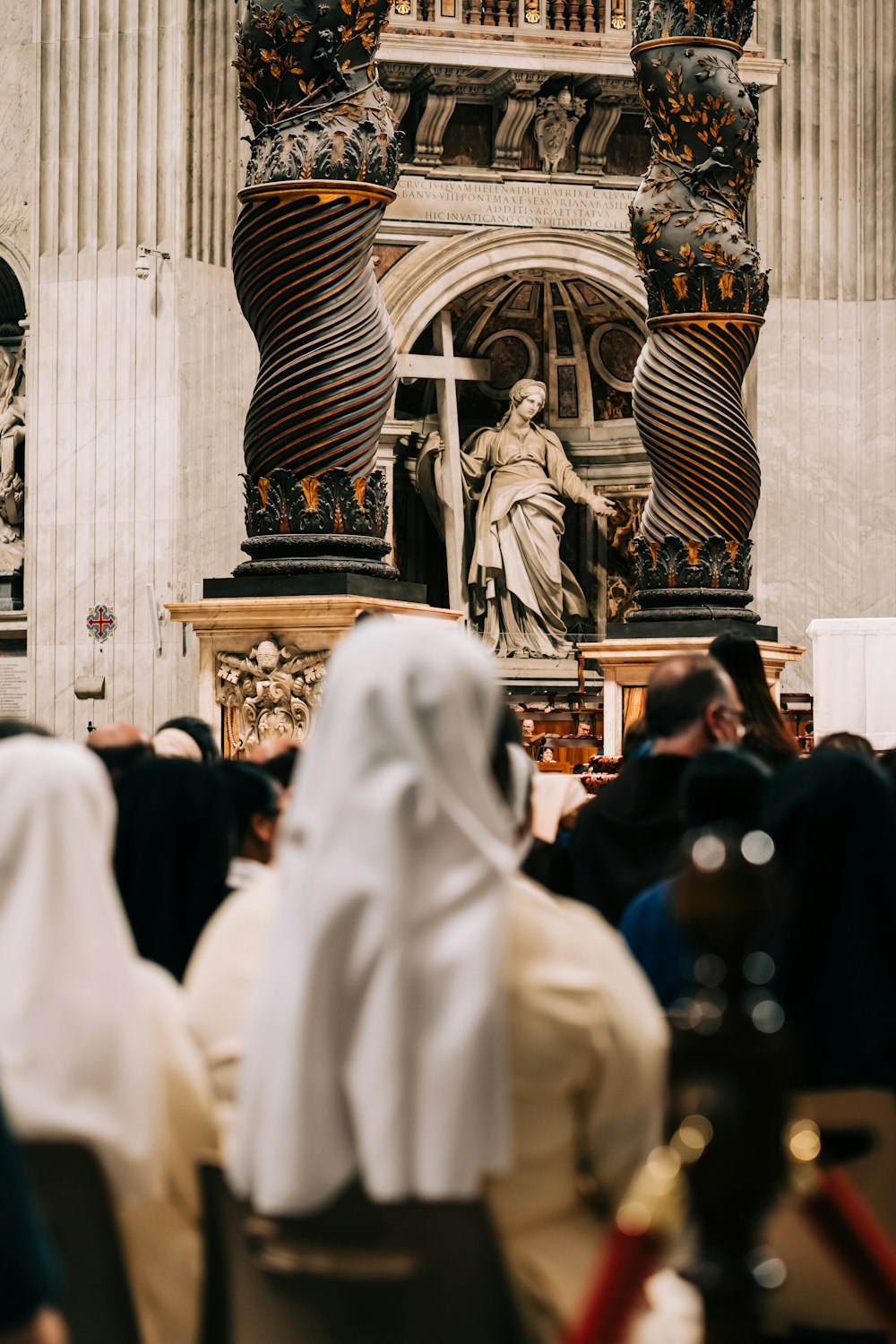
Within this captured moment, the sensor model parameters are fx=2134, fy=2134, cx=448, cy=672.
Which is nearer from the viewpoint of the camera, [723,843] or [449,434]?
[723,843]

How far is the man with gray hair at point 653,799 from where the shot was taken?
4.27 metres

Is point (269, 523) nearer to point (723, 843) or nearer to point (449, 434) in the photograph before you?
point (723, 843)

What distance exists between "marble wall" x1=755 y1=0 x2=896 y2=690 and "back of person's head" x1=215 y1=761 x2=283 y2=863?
618 inches

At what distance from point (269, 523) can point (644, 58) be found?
2.98 metres

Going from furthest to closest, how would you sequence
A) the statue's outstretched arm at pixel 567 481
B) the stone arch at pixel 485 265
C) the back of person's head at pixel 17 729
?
the statue's outstretched arm at pixel 567 481, the stone arch at pixel 485 265, the back of person's head at pixel 17 729

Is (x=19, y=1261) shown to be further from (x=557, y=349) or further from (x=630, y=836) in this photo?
(x=557, y=349)

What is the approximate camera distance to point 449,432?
19.1m

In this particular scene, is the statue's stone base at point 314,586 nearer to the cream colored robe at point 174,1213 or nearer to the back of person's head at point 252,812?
the back of person's head at point 252,812

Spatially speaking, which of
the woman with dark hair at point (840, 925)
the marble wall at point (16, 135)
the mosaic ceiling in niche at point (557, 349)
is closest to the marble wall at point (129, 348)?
the marble wall at point (16, 135)

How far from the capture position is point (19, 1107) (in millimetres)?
2320

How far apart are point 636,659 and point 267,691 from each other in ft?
7.07

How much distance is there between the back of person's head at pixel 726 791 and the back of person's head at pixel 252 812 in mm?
850

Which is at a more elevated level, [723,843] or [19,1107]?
[723,843]

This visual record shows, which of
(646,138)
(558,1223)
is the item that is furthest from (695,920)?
(646,138)
